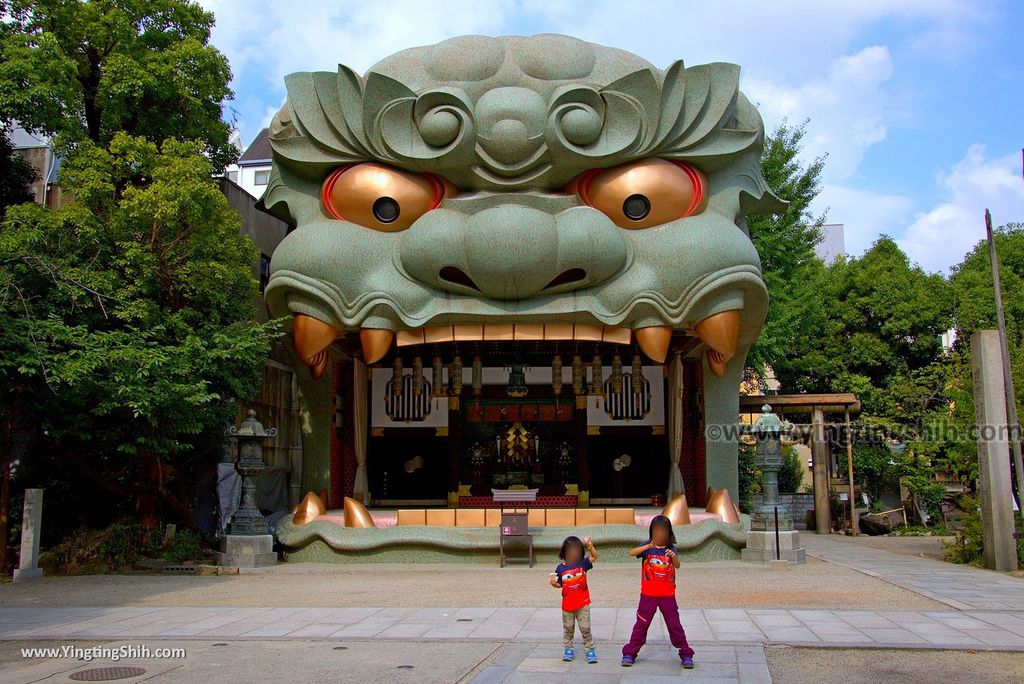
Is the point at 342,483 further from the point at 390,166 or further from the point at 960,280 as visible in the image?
the point at 960,280

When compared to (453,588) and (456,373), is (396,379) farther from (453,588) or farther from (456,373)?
(453,588)

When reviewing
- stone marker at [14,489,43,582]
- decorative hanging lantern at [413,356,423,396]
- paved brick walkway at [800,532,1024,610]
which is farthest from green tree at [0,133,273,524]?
paved brick walkway at [800,532,1024,610]

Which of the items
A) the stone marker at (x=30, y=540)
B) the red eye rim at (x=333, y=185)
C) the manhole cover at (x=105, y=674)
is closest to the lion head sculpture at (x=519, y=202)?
the red eye rim at (x=333, y=185)

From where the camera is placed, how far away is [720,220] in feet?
49.1

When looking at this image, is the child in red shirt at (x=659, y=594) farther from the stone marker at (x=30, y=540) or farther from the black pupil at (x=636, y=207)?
the stone marker at (x=30, y=540)

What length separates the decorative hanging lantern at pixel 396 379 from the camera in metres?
17.9

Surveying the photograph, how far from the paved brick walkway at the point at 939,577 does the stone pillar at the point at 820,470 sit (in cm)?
363

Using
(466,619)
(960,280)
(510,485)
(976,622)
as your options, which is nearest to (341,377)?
(510,485)

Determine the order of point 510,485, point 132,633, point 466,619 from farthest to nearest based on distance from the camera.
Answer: point 510,485
point 466,619
point 132,633

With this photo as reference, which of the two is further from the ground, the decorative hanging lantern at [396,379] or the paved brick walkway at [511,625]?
the decorative hanging lantern at [396,379]

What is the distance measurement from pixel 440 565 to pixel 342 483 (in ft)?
14.6

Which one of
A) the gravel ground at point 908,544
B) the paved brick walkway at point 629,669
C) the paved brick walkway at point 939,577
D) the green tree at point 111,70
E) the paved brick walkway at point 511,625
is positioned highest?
the green tree at point 111,70

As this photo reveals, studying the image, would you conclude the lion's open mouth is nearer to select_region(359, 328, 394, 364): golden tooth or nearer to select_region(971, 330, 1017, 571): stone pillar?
select_region(359, 328, 394, 364): golden tooth

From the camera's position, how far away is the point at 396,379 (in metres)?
18.2
